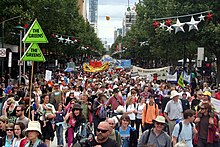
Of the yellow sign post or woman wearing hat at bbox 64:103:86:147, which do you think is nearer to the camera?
woman wearing hat at bbox 64:103:86:147

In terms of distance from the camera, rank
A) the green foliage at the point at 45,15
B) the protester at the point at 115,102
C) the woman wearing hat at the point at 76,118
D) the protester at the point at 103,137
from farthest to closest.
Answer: the green foliage at the point at 45,15
the protester at the point at 115,102
the woman wearing hat at the point at 76,118
the protester at the point at 103,137

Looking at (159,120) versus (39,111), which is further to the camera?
(39,111)

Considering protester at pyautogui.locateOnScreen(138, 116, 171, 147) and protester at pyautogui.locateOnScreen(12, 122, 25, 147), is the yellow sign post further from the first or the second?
protester at pyautogui.locateOnScreen(138, 116, 171, 147)

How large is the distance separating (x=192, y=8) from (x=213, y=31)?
2160mm

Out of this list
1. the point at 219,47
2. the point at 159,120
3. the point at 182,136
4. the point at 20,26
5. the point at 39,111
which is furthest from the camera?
the point at 219,47

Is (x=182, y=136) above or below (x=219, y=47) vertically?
below

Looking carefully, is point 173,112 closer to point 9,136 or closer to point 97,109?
point 97,109

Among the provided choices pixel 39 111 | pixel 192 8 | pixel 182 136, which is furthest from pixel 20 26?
pixel 182 136

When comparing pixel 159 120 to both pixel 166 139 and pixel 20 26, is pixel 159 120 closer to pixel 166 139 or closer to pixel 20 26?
pixel 166 139

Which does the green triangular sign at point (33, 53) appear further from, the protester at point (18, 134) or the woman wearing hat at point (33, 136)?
the woman wearing hat at point (33, 136)

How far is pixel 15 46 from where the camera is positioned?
40844 mm

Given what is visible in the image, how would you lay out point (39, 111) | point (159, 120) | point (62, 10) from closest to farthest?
1. point (159, 120)
2. point (39, 111)
3. point (62, 10)

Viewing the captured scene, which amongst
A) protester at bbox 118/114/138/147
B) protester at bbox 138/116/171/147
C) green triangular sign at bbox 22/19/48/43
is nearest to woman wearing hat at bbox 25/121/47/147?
protester at bbox 138/116/171/147

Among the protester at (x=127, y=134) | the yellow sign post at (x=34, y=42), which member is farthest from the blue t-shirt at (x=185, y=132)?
the yellow sign post at (x=34, y=42)
